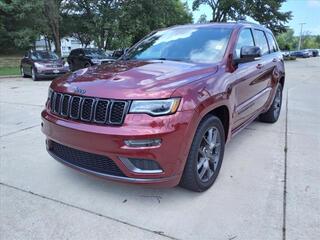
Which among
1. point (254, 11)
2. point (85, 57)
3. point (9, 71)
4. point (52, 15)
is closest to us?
point (85, 57)

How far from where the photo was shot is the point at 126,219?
9.14 ft

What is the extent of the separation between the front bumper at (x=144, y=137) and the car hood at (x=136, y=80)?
23cm

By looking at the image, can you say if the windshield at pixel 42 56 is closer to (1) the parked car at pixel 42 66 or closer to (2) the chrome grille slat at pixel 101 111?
(1) the parked car at pixel 42 66

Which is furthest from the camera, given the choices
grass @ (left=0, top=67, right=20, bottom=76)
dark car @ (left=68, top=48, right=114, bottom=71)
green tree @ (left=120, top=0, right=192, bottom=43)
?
green tree @ (left=120, top=0, right=192, bottom=43)

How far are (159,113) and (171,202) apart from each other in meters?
0.98

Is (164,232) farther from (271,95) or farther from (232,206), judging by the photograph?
(271,95)

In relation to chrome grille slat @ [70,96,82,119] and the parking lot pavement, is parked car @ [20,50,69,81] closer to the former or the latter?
the parking lot pavement

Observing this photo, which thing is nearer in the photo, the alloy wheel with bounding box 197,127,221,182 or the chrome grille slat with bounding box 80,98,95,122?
the chrome grille slat with bounding box 80,98,95,122

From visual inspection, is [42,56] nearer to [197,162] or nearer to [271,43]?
[271,43]

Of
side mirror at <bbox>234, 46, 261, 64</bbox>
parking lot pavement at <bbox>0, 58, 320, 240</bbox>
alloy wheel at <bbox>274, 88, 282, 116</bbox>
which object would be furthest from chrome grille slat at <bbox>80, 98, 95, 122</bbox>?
alloy wheel at <bbox>274, 88, 282, 116</bbox>

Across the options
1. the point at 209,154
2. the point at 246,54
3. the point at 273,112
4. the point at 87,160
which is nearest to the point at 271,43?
the point at 273,112

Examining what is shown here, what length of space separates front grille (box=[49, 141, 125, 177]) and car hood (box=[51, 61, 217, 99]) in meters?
0.57

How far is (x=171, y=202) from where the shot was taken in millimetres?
3059

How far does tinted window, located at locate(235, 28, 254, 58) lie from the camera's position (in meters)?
3.89
